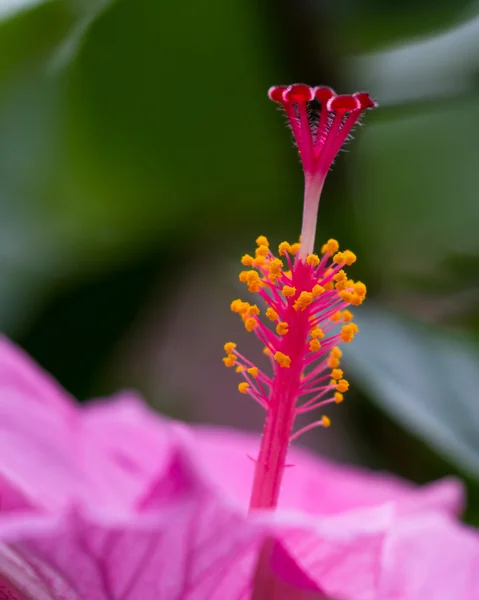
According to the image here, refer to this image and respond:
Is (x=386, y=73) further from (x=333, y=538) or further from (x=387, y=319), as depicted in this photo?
(x=333, y=538)

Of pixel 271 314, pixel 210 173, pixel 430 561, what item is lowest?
pixel 430 561

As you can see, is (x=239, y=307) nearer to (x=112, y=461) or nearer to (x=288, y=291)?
(x=288, y=291)

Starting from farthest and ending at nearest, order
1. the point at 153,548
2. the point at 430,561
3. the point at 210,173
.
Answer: the point at 210,173 → the point at 430,561 → the point at 153,548

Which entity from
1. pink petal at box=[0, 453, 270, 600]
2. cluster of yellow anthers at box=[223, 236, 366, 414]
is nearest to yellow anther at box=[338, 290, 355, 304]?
cluster of yellow anthers at box=[223, 236, 366, 414]

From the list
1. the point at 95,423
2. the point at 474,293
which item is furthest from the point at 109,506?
the point at 474,293

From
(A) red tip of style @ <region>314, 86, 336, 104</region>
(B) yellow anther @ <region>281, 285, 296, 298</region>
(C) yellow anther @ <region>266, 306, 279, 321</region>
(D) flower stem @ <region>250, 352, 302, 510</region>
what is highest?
(A) red tip of style @ <region>314, 86, 336, 104</region>

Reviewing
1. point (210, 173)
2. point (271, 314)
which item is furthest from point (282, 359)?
point (210, 173)

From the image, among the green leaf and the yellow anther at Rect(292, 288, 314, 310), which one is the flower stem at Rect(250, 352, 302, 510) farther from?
the green leaf
